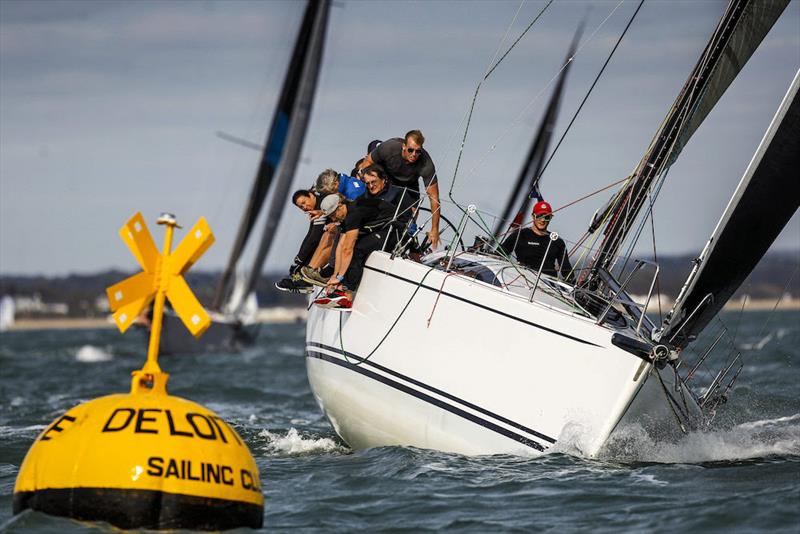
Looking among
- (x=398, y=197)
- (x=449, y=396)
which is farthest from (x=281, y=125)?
(x=449, y=396)

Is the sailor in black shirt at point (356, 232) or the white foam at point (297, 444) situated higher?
the sailor in black shirt at point (356, 232)

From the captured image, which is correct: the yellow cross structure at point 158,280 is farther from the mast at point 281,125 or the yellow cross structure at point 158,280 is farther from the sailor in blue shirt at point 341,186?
the mast at point 281,125

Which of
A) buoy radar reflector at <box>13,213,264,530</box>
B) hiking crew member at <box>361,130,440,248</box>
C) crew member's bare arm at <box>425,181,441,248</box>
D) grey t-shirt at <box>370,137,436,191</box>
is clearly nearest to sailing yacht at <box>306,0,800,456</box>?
crew member's bare arm at <box>425,181,441,248</box>

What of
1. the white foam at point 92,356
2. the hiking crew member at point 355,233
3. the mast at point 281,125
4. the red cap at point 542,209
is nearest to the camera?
the hiking crew member at point 355,233

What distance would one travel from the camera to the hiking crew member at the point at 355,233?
8008 millimetres

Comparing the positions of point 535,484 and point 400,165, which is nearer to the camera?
point 535,484

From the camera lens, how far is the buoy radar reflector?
4844mm

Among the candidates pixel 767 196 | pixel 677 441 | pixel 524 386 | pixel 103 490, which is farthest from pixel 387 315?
pixel 103 490

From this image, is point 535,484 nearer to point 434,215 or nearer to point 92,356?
point 434,215

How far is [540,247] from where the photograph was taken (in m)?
8.50

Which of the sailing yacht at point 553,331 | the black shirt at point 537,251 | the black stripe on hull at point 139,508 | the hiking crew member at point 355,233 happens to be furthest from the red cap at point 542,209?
the black stripe on hull at point 139,508

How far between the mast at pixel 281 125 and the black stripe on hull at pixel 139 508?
21301 millimetres

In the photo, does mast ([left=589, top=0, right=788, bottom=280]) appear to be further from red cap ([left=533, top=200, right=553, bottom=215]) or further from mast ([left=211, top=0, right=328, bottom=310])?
mast ([left=211, top=0, right=328, bottom=310])

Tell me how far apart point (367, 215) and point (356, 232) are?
182 millimetres
